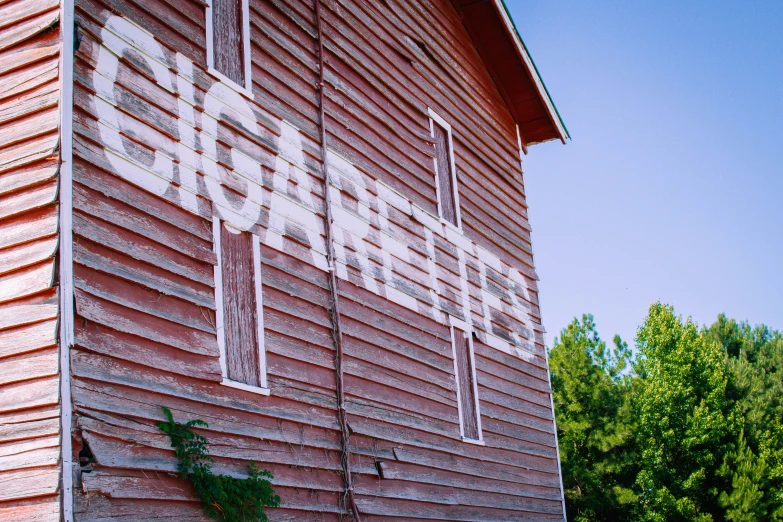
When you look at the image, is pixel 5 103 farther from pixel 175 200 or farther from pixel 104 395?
pixel 104 395

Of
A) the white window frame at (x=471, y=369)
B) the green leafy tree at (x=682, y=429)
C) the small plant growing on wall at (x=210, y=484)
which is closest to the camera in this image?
the small plant growing on wall at (x=210, y=484)

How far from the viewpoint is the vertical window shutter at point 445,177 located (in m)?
12.4

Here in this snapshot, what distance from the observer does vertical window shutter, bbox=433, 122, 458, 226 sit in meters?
12.4

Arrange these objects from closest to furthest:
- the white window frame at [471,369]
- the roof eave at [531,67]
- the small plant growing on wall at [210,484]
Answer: the small plant growing on wall at [210,484] → the white window frame at [471,369] → the roof eave at [531,67]

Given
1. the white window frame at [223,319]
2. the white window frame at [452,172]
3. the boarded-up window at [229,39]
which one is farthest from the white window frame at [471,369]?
the boarded-up window at [229,39]

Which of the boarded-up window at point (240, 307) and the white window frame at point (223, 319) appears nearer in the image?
the white window frame at point (223, 319)

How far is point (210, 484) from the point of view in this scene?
22.9 feet

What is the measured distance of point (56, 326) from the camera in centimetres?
607

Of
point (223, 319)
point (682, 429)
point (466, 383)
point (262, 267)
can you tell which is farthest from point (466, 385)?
point (682, 429)

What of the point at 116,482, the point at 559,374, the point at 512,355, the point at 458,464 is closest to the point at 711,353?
the point at 559,374

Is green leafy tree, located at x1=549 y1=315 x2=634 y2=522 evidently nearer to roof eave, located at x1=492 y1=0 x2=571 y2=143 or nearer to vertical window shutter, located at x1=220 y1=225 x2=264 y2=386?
roof eave, located at x1=492 y1=0 x2=571 y2=143

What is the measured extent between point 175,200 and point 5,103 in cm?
145

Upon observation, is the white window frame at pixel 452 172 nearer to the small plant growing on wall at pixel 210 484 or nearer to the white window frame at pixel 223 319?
the white window frame at pixel 223 319

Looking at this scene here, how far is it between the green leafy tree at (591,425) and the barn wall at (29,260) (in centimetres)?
3299
